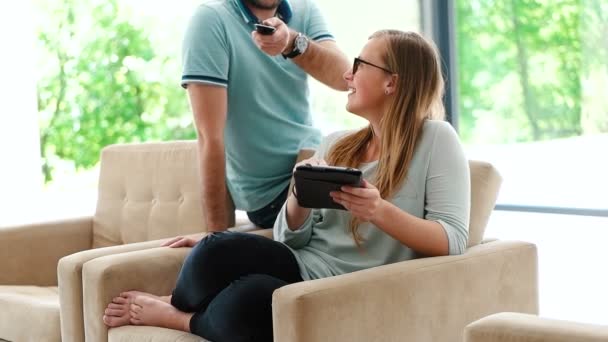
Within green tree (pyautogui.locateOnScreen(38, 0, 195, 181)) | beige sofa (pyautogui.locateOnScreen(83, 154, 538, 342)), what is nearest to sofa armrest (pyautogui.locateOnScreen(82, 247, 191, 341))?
beige sofa (pyautogui.locateOnScreen(83, 154, 538, 342))

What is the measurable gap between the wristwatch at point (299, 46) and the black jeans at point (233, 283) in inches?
25.3

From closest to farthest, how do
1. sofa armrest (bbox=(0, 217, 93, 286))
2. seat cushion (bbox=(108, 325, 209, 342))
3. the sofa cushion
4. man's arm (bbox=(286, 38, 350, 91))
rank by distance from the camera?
seat cushion (bbox=(108, 325, 209, 342))
the sofa cushion
man's arm (bbox=(286, 38, 350, 91))
sofa armrest (bbox=(0, 217, 93, 286))

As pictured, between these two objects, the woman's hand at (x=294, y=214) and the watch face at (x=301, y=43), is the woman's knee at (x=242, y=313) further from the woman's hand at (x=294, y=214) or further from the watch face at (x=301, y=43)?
the watch face at (x=301, y=43)

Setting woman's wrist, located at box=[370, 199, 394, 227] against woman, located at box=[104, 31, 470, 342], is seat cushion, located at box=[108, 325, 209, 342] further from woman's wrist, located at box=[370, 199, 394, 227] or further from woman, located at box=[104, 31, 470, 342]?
woman's wrist, located at box=[370, 199, 394, 227]

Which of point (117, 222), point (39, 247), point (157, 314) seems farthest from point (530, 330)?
point (39, 247)

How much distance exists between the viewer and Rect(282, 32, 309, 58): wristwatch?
289cm

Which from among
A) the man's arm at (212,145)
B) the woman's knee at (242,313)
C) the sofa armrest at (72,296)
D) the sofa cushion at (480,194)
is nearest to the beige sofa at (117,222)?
the man's arm at (212,145)

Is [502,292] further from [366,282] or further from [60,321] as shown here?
[60,321]

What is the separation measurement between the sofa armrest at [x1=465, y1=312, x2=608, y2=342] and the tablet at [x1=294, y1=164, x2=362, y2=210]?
0.61 m

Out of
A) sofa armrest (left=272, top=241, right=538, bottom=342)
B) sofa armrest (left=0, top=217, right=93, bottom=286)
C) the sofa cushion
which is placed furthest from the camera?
sofa armrest (left=0, top=217, right=93, bottom=286)

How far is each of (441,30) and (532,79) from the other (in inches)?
20.3

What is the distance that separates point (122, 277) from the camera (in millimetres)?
2631

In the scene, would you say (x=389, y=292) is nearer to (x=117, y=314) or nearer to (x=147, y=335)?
(x=147, y=335)

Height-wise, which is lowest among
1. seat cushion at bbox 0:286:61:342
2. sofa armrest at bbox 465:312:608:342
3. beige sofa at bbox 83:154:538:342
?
seat cushion at bbox 0:286:61:342
